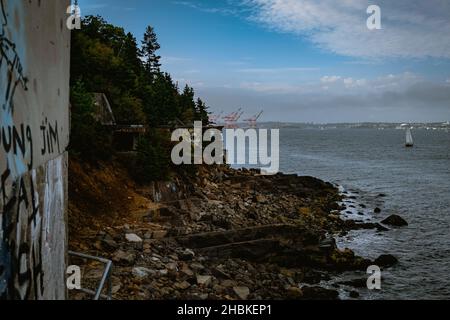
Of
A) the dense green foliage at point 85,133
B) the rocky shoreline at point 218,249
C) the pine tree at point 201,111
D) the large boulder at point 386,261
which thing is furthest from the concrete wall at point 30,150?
the pine tree at point 201,111

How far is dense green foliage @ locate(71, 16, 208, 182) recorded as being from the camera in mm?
20266

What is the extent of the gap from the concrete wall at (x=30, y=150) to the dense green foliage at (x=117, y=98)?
15.5 metres

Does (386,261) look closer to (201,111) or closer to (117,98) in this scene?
(117,98)

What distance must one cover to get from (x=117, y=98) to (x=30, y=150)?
27350 millimetres

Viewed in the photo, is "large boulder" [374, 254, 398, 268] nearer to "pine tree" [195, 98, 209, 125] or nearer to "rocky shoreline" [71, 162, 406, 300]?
"rocky shoreline" [71, 162, 406, 300]

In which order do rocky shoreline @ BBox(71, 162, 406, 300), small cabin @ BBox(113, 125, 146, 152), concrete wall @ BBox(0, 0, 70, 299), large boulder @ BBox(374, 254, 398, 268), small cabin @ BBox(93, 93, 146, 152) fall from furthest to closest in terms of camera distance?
small cabin @ BBox(113, 125, 146, 152), small cabin @ BBox(93, 93, 146, 152), large boulder @ BBox(374, 254, 398, 268), rocky shoreline @ BBox(71, 162, 406, 300), concrete wall @ BBox(0, 0, 70, 299)

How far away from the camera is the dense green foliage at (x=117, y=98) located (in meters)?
20.3

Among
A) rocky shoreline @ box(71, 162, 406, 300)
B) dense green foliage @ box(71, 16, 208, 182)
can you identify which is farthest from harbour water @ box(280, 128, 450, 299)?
dense green foliage @ box(71, 16, 208, 182)

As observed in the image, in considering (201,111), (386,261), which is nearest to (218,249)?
(386,261)

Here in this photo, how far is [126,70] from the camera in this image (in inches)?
1364

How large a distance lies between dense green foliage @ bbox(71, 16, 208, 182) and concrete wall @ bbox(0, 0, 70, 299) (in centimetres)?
1552
